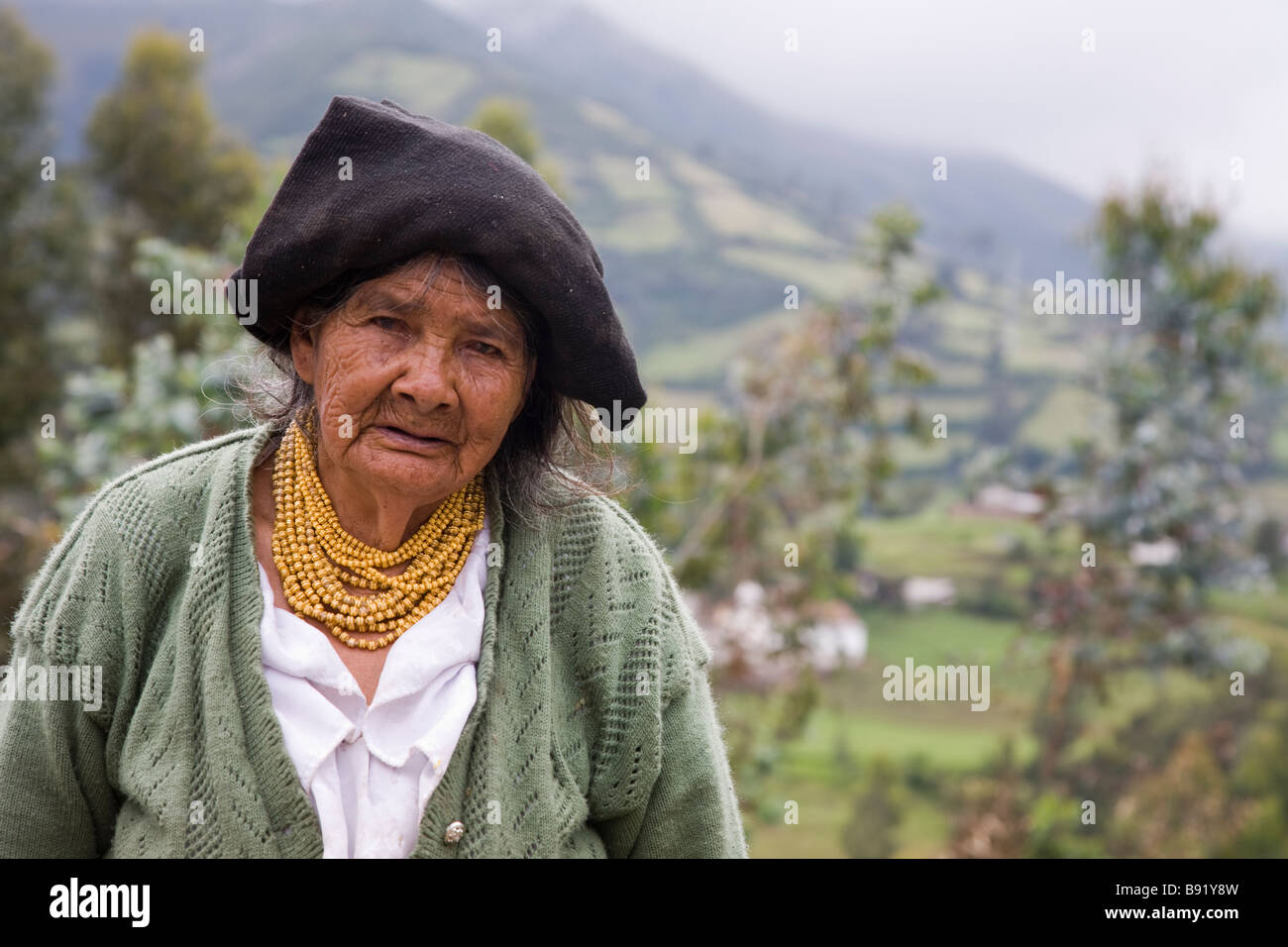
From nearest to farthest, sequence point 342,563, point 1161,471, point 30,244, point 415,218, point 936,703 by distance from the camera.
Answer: point 415,218, point 342,563, point 1161,471, point 936,703, point 30,244

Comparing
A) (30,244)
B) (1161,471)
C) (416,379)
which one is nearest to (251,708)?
(416,379)

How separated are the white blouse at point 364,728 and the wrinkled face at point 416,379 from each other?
0.23 m

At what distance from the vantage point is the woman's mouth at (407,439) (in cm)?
157

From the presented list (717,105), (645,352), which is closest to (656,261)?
(645,352)

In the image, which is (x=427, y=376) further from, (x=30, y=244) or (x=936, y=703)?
(x=30, y=244)

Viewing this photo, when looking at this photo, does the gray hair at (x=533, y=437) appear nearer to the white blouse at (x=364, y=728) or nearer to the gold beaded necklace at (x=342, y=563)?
the gold beaded necklace at (x=342, y=563)

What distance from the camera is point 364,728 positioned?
5.19 feet

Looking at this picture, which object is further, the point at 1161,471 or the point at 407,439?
the point at 1161,471

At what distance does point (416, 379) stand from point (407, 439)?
95mm

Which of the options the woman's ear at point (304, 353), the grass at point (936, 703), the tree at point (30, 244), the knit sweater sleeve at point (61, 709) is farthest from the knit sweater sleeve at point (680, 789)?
the tree at point (30, 244)

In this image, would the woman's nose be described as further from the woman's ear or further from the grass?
the grass

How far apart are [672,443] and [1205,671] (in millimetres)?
2737
